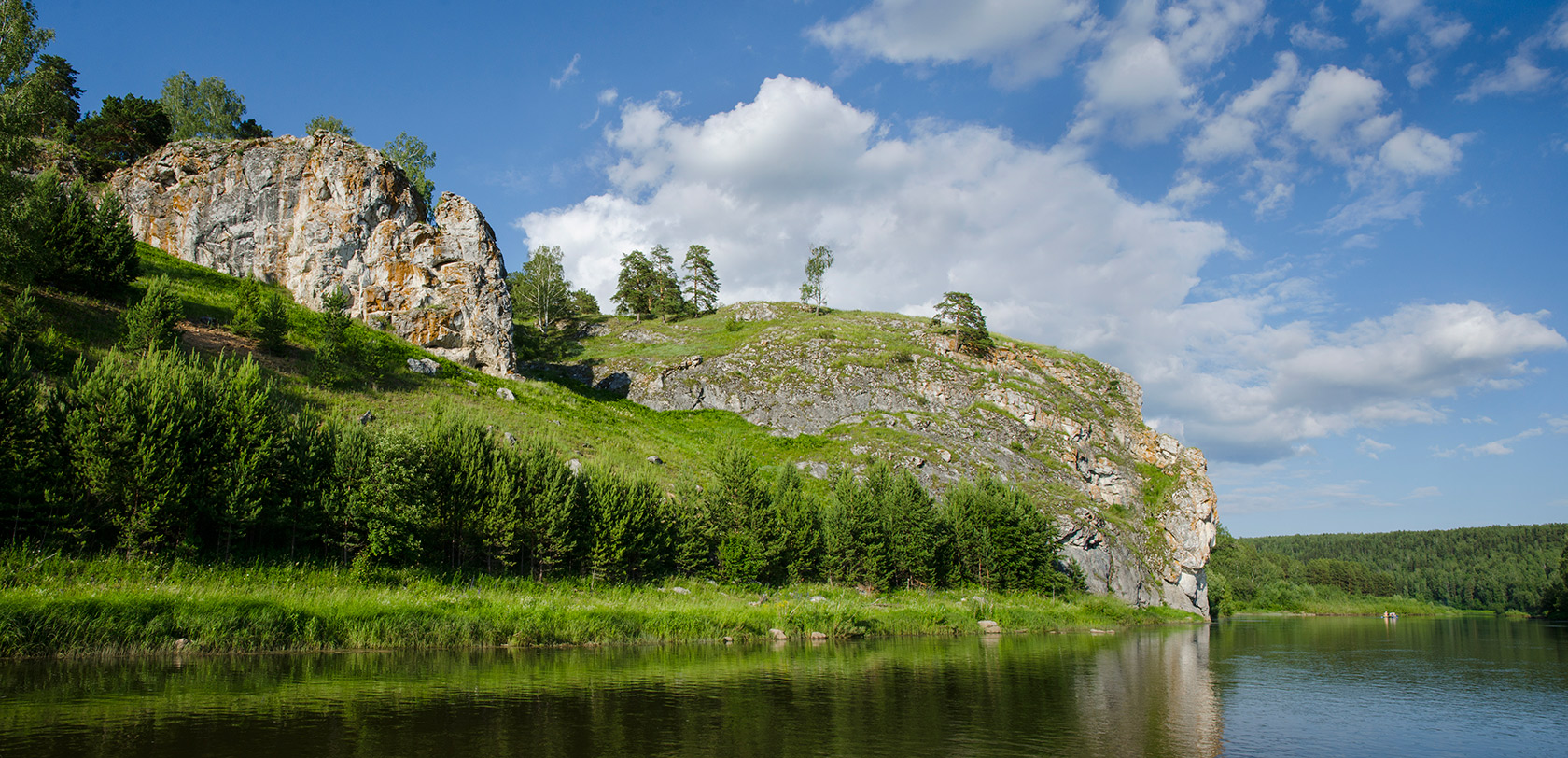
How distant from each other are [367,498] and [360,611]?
7523mm

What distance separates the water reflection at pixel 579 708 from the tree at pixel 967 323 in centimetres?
6817

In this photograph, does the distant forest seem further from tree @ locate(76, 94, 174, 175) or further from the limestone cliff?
tree @ locate(76, 94, 174, 175)

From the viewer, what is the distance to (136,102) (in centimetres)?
7575

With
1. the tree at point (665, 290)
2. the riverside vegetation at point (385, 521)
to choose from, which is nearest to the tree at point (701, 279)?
the tree at point (665, 290)

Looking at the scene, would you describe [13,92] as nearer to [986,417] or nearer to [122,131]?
[122,131]

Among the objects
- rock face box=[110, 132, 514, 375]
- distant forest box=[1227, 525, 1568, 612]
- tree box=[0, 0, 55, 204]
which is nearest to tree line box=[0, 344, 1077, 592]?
tree box=[0, 0, 55, 204]

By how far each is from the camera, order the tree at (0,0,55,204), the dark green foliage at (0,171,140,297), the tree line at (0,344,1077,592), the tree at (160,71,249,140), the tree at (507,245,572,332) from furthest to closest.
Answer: the tree at (507,245,572,332), the tree at (160,71,249,140), the dark green foliage at (0,171,140,297), the tree at (0,0,55,204), the tree line at (0,344,1077,592)

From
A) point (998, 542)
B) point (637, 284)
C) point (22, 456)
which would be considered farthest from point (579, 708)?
point (637, 284)

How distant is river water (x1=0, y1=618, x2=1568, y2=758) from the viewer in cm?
1198

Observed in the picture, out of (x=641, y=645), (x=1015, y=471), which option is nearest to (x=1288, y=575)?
(x=1015, y=471)

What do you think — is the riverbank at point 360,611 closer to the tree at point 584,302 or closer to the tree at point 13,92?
the tree at point 13,92

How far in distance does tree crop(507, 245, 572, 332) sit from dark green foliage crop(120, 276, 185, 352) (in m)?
61.9

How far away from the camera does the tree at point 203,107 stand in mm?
89250

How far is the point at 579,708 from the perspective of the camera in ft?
50.2
